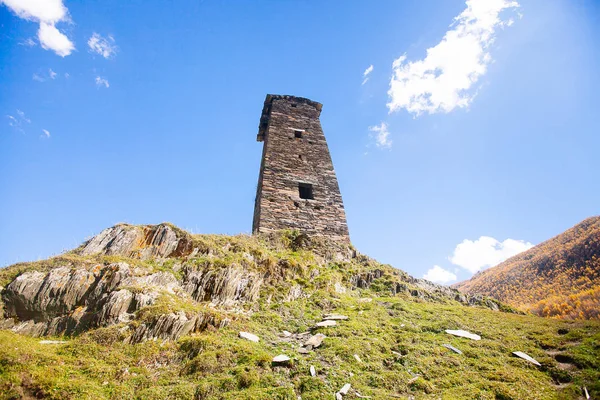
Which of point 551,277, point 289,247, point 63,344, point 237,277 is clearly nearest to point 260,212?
point 289,247

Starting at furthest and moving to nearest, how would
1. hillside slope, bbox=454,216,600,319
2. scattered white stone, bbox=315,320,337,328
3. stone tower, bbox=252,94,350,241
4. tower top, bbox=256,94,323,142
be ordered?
tower top, bbox=256,94,323,142
stone tower, bbox=252,94,350,241
hillside slope, bbox=454,216,600,319
scattered white stone, bbox=315,320,337,328

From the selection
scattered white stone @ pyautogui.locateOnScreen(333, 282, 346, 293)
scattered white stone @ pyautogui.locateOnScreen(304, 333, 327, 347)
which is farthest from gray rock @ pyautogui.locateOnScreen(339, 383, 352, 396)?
scattered white stone @ pyautogui.locateOnScreen(333, 282, 346, 293)

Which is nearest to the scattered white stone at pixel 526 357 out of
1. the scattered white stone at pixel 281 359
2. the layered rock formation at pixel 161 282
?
the scattered white stone at pixel 281 359

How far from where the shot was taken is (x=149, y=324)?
5754 millimetres

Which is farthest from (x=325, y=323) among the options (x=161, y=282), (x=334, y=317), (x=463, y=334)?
(x=161, y=282)

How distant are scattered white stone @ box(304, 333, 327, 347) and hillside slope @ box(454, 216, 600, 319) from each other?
25.4ft

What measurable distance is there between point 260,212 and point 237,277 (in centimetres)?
473

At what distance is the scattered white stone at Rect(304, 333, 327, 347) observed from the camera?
19.4 feet

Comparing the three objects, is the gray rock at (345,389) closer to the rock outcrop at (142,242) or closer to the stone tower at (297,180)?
the rock outcrop at (142,242)

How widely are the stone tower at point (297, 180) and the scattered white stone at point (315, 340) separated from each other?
6253mm

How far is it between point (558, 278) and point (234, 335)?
60.8 ft

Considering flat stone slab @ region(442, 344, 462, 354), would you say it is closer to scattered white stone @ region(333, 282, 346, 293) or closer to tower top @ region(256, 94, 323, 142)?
scattered white stone @ region(333, 282, 346, 293)

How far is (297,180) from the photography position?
14.3 meters

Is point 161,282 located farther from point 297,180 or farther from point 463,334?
point 297,180
